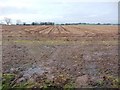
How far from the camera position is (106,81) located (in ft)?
21.4

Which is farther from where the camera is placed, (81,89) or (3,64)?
(3,64)

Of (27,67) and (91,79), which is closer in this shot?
(91,79)

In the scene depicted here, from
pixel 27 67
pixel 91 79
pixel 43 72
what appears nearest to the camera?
pixel 91 79

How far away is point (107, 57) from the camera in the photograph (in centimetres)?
927

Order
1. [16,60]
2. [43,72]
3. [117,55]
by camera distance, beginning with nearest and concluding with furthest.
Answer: [43,72], [16,60], [117,55]

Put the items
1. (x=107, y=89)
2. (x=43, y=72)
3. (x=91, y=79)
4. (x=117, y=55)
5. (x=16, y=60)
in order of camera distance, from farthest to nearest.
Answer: (x=117, y=55) < (x=16, y=60) < (x=43, y=72) < (x=91, y=79) < (x=107, y=89)

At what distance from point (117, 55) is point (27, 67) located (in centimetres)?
386

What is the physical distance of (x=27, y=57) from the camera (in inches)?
364

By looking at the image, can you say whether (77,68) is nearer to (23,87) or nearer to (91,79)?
(91,79)

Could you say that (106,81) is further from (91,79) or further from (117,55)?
(117,55)

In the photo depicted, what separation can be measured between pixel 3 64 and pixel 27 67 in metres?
0.93

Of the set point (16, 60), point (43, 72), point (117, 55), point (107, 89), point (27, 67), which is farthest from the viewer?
point (117, 55)

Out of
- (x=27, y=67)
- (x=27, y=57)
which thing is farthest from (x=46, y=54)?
(x=27, y=67)

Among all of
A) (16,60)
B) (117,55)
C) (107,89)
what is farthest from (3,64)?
(117,55)
